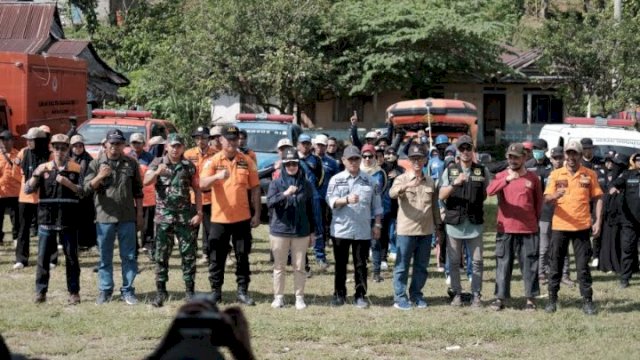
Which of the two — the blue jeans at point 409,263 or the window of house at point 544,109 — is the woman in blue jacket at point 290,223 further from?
the window of house at point 544,109

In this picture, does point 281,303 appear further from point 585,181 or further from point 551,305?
point 585,181

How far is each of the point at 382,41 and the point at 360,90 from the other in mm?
1823

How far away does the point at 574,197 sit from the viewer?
10.8 m

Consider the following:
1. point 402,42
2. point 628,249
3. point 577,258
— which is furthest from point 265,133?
point 402,42

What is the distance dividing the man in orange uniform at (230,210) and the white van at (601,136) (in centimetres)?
874

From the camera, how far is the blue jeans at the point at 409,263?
430 inches

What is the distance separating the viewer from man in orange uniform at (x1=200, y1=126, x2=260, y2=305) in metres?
10.8

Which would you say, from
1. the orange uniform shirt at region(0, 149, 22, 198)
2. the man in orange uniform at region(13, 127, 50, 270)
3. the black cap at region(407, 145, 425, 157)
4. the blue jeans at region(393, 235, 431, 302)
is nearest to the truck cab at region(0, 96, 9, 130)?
the orange uniform shirt at region(0, 149, 22, 198)

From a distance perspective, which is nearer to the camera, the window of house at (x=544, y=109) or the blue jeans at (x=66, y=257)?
the blue jeans at (x=66, y=257)

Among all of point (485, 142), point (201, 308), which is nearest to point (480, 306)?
point (201, 308)

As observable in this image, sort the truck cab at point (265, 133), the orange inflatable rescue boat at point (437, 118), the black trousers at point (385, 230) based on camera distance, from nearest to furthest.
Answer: the black trousers at point (385, 230)
the truck cab at point (265, 133)
the orange inflatable rescue boat at point (437, 118)

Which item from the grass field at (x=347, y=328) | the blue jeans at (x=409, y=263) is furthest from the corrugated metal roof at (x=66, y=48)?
the blue jeans at (x=409, y=263)

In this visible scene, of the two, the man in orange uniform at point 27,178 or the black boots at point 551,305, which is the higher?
the man in orange uniform at point 27,178

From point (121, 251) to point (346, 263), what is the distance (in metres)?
2.48
